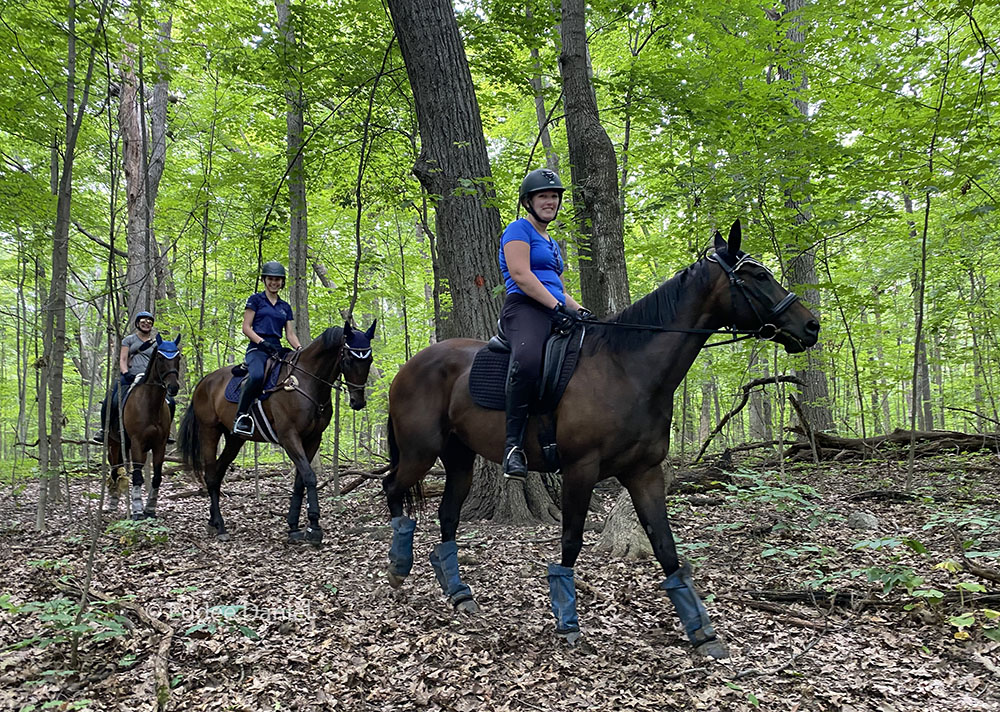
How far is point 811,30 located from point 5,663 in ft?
37.5

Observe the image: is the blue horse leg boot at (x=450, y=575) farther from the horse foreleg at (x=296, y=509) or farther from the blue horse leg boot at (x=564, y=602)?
the horse foreleg at (x=296, y=509)

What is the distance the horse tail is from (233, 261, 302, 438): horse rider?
1144mm

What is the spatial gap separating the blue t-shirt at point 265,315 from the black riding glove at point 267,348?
9.5 inches

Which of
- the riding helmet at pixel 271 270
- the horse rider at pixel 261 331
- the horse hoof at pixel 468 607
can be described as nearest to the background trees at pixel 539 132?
the riding helmet at pixel 271 270

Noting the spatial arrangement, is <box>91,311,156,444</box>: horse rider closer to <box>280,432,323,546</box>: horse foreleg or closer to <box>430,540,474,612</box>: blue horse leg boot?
<box>280,432,323,546</box>: horse foreleg

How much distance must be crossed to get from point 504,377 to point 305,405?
383cm

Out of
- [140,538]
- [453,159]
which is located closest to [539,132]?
[453,159]

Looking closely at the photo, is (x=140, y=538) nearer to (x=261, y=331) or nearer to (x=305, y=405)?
(x=305, y=405)

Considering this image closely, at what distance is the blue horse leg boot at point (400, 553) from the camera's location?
4852mm

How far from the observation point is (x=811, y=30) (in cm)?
905

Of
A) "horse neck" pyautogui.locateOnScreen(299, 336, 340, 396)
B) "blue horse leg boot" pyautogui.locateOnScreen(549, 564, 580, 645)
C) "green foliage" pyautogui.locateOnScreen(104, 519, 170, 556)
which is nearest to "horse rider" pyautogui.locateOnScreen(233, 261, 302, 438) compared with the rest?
"horse neck" pyautogui.locateOnScreen(299, 336, 340, 396)

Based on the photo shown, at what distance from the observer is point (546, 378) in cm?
403

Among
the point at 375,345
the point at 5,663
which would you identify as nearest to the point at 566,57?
the point at 5,663

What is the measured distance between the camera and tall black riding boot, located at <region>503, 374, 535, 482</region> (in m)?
4.03
